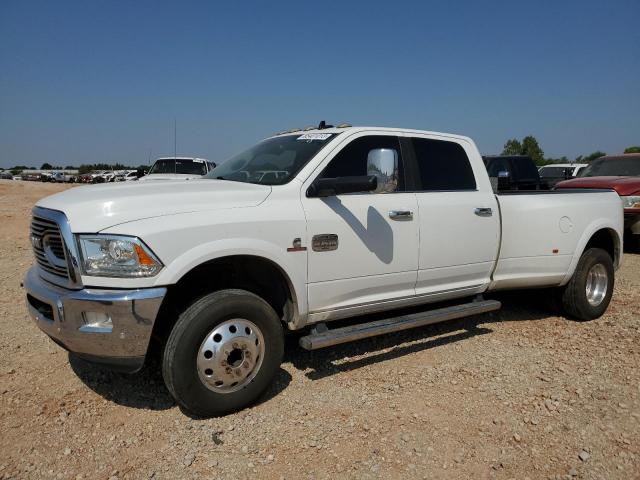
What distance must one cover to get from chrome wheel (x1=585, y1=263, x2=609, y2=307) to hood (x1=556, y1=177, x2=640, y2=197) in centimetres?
418

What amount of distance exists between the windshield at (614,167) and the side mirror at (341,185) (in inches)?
387

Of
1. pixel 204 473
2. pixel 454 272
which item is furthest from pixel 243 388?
pixel 454 272

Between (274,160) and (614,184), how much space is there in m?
8.11

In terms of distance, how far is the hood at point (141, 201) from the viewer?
2.89 metres

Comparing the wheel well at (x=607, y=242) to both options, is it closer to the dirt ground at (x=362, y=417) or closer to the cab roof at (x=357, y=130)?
the dirt ground at (x=362, y=417)

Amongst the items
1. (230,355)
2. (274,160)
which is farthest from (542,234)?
(230,355)

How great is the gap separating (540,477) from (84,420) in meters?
2.75

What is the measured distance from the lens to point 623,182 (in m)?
9.44

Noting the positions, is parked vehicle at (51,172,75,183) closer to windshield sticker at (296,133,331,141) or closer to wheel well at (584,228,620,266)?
windshield sticker at (296,133,331,141)

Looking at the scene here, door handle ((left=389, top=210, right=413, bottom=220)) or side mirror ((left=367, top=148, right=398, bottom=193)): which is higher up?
side mirror ((left=367, top=148, right=398, bottom=193))

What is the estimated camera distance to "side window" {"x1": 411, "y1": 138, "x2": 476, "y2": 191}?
429 cm

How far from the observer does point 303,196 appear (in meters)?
3.53

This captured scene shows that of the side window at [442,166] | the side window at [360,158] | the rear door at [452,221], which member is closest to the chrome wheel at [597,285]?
the rear door at [452,221]

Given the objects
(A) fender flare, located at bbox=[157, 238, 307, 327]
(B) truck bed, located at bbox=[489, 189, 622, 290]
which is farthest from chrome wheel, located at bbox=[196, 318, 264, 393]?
(B) truck bed, located at bbox=[489, 189, 622, 290]
